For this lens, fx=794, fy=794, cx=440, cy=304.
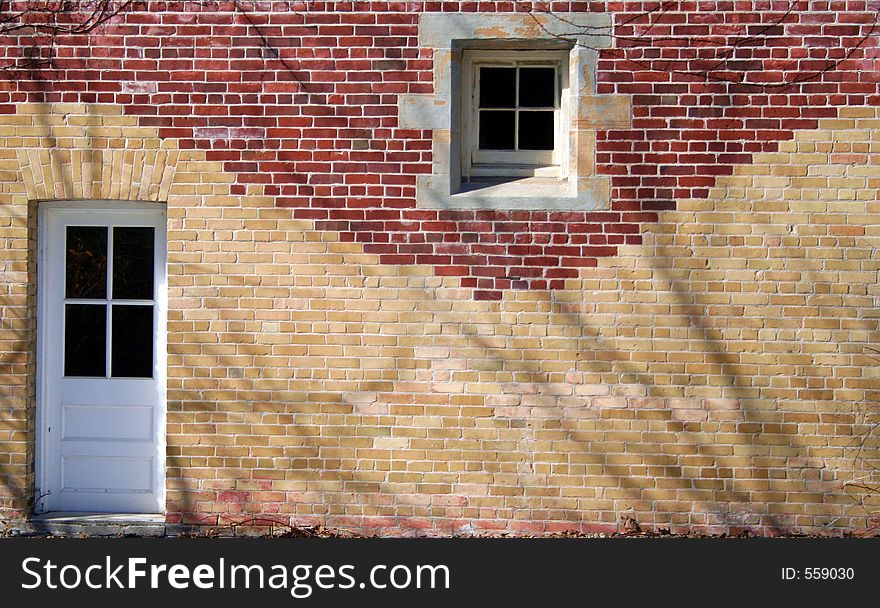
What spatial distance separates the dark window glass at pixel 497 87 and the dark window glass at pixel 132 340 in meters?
2.87

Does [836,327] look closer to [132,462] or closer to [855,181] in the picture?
[855,181]

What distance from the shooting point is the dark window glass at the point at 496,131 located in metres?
5.72

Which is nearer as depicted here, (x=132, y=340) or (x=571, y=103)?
(x=571, y=103)

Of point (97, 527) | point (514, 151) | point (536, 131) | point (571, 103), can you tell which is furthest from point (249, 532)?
point (571, 103)

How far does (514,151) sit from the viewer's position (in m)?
5.71

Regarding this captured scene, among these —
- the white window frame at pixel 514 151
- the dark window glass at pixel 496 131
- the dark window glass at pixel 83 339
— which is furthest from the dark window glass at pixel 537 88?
the dark window glass at pixel 83 339

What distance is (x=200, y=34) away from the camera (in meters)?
5.49

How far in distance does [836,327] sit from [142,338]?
15.9 ft

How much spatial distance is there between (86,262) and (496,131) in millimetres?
3117

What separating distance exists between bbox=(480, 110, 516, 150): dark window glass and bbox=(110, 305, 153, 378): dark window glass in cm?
272

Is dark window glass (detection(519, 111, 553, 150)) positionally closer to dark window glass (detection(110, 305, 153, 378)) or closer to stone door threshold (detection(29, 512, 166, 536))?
dark window glass (detection(110, 305, 153, 378))

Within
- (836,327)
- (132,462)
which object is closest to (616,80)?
(836,327)

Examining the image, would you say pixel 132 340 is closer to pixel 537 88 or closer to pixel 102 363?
pixel 102 363

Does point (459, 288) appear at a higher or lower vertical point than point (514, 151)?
lower
